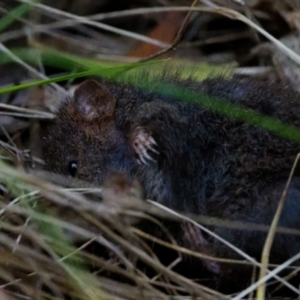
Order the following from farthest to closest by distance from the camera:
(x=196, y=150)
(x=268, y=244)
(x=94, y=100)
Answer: (x=94, y=100), (x=196, y=150), (x=268, y=244)

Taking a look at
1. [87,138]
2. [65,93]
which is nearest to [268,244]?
[87,138]

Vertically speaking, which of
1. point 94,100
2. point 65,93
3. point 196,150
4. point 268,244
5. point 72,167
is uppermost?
point 65,93

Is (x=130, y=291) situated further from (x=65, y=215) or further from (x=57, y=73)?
(x=57, y=73)

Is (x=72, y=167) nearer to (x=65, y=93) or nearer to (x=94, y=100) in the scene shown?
(x=94, y=100)

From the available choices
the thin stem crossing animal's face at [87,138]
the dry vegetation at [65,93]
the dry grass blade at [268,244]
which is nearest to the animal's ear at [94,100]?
the thin stem crossing animal's face at [87,138]

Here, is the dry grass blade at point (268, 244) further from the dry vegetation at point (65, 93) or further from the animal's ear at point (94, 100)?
the animal's ear at point (94, 100)

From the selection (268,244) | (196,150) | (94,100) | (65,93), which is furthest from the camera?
(65,93)

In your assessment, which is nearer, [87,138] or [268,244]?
[268,244]

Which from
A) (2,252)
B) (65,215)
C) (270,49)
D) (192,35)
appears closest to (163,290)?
(65,215)
